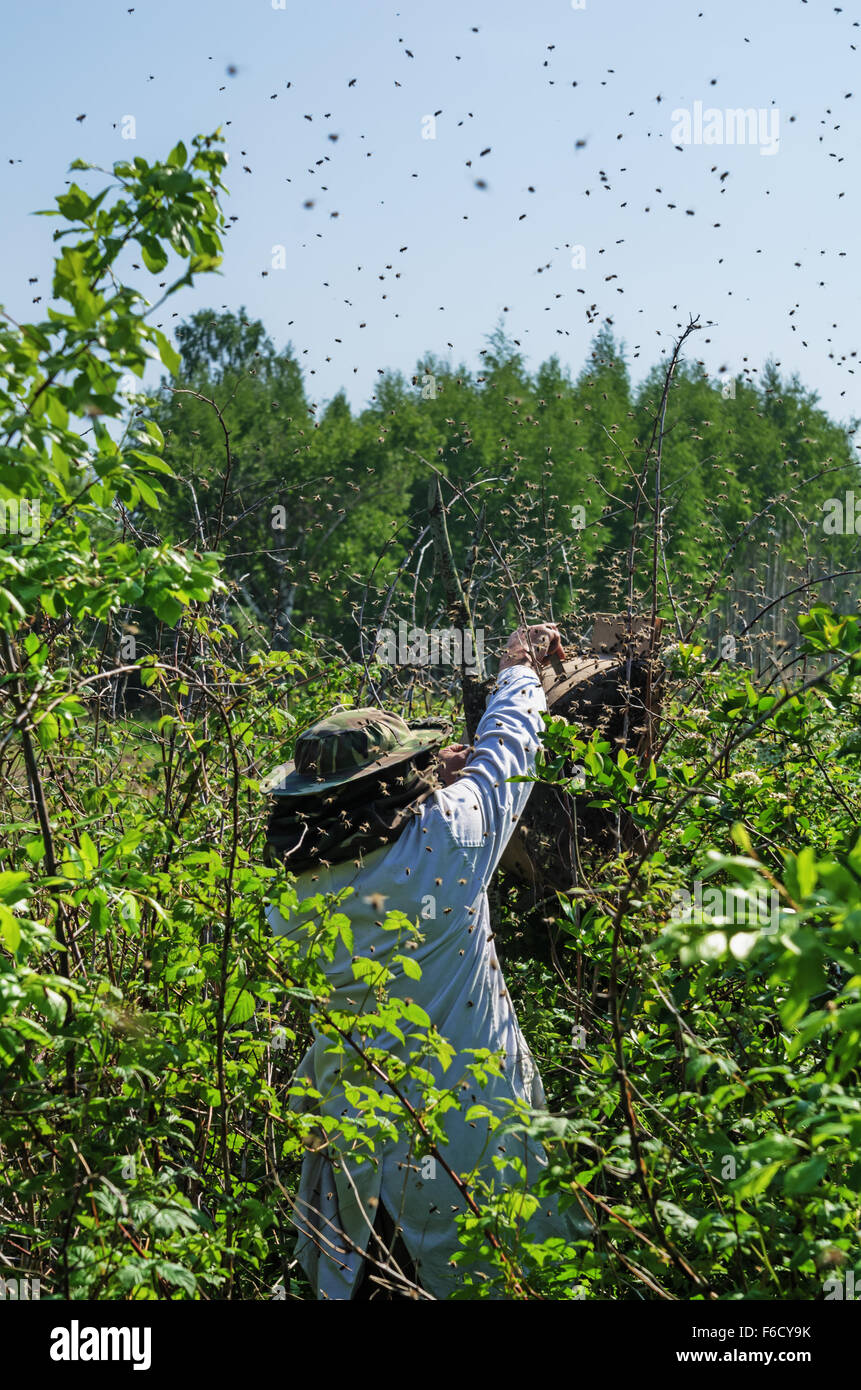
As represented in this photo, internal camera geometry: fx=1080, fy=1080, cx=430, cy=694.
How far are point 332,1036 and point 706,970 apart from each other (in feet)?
3.79

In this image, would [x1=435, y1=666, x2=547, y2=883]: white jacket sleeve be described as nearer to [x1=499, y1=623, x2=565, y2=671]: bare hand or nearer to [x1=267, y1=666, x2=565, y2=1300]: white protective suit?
[x1=267, y1=666, x2=565, y2=1300]: white protective suit

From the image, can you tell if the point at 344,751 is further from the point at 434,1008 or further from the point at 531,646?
the point at 531,646

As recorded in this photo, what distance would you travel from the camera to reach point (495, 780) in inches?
118

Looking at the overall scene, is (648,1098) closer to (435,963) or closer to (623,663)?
(435,963)

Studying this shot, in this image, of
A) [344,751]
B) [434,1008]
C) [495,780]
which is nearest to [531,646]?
[495,780]

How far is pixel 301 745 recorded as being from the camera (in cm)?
288

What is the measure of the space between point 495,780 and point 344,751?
0.47m

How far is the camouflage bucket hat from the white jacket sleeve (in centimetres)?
18

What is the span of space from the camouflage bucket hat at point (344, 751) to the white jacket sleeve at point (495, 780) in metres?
0.18

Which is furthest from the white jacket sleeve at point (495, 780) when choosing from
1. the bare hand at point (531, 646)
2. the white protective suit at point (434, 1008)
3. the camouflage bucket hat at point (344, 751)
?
the bare hand at point (531, 646)

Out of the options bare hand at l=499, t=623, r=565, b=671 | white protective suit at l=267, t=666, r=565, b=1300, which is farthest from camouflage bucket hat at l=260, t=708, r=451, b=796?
bare hand at l=499, t=623, r=565, b=671

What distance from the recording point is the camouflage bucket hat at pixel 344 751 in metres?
2.75

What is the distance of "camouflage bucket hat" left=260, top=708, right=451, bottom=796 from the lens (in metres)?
2.75
